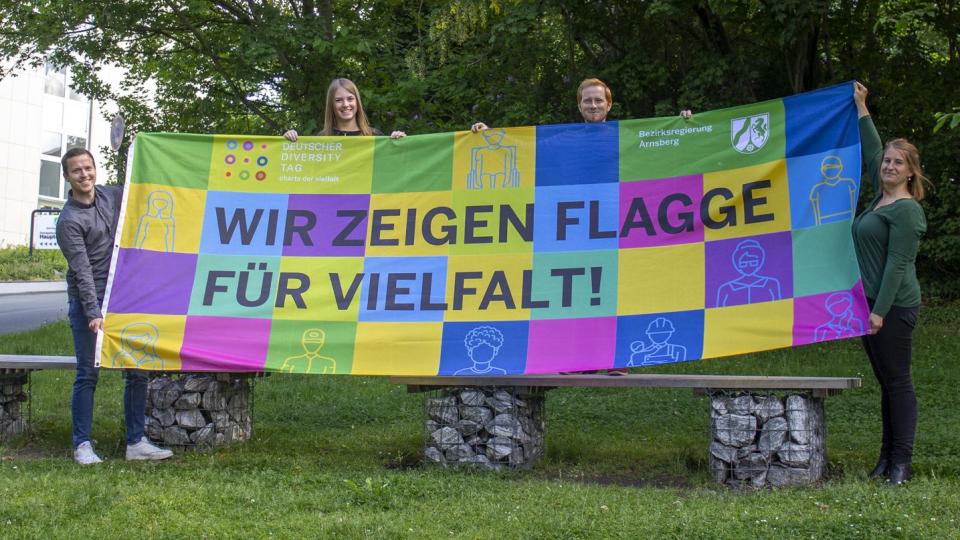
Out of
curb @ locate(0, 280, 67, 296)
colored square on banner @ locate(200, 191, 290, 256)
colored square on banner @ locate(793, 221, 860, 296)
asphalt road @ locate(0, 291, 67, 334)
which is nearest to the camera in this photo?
colored square on banner @ locate(793, 221, 860, 296)

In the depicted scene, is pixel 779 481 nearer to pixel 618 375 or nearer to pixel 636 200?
pixel 618 375

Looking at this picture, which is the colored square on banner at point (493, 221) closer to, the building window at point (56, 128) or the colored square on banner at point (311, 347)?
the colored square on banner at point (311, 347)

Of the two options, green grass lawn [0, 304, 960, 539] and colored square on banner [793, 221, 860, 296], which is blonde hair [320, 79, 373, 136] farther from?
colored square on banner [793, 221, 860, 296]

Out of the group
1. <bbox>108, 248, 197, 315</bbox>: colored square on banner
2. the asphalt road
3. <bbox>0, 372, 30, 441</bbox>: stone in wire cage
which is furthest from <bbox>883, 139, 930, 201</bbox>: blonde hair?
the asphalt road

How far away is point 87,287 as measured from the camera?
5.89m

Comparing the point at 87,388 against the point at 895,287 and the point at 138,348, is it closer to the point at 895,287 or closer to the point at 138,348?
the point at 138,348

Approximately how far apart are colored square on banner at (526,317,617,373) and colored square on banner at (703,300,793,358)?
1.89ft

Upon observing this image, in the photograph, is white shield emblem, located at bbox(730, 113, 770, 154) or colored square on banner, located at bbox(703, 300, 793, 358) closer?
colored square on banner, located at bbox(703, 300, 793, 358)

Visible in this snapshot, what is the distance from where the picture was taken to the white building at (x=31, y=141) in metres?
35.1

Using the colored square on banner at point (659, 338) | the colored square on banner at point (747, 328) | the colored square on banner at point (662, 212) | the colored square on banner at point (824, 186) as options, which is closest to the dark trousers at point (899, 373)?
the colored square on banner at point (747, 328)

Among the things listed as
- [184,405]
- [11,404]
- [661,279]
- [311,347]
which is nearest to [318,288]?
[311,347]

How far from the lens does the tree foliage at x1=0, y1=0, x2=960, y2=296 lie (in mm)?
11133

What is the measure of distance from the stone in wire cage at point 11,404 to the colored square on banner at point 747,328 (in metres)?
4.75

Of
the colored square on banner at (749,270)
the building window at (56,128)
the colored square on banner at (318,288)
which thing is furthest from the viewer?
the building window at (56,128)
